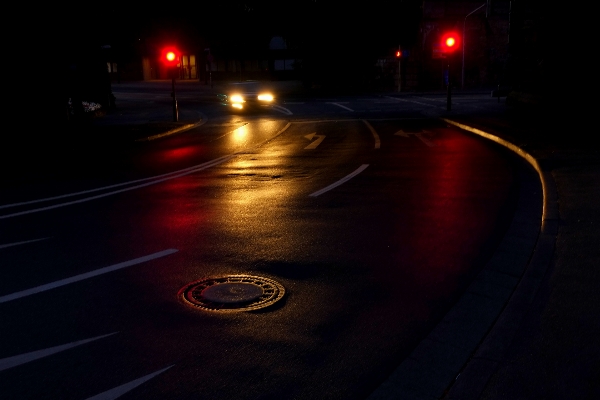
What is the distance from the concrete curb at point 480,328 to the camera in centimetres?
418

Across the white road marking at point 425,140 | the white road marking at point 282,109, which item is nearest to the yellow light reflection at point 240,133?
the white road marking at point 425,140

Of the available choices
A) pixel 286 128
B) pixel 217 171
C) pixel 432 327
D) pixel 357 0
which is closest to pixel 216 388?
pixel 432 327

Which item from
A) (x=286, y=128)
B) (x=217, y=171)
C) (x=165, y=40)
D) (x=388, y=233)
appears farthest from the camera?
(x=165, y=40)

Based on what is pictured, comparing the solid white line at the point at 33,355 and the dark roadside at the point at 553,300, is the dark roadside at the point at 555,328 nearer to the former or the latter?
the dark roadside at the point at 553,300

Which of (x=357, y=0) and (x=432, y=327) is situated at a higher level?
(x=357, y=0)

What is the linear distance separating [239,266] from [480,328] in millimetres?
2791

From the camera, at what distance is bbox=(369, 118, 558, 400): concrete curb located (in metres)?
4.18

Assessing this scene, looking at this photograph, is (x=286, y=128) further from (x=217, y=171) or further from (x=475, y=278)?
(x=475, y=278)

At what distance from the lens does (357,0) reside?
50094 mm

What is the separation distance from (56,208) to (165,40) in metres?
76.6

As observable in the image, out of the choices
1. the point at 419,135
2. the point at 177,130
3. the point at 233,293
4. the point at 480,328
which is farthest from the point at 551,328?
the point at 177,130

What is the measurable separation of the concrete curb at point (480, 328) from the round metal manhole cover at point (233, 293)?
5.38 feet

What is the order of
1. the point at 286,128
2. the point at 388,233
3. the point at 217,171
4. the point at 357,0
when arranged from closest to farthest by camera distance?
the point at 388,233
the point at 217,171
the point at 286,128
the point at 357,0

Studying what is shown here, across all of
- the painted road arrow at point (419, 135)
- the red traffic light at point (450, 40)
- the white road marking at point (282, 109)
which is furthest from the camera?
the white road marking at point (282, 109)
